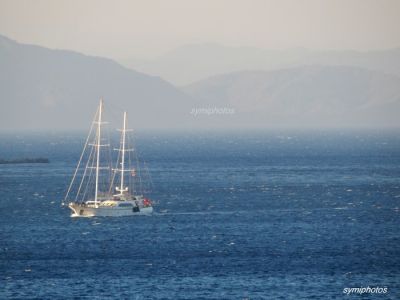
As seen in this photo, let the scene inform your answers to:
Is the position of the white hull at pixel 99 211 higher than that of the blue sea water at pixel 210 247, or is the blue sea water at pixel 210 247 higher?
the white hull at pixel 99 211

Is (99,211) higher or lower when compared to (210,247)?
higher

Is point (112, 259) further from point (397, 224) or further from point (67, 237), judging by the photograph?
point (397, 224)

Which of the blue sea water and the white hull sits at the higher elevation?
the white hull

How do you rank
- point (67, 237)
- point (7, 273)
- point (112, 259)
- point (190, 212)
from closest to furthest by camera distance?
point (7, 273)
point (112, 259)
point (67, 237)
point (190, 212)

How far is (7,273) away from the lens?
83.4 metres

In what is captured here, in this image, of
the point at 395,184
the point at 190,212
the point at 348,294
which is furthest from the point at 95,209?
the point at 395,184

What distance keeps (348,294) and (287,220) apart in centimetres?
4227

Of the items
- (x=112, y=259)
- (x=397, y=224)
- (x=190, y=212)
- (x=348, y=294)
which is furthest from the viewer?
(x=190, y=212)

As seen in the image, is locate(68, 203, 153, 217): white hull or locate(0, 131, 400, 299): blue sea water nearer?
locate(0, 131, 400, 299): blue sea water

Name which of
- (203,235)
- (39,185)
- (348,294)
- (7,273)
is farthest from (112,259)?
(39,185)

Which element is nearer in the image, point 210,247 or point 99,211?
point 210,247

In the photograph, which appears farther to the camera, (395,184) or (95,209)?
(395,184)

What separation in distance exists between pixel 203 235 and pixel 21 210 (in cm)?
3417

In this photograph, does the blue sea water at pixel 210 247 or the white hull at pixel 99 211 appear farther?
the white hull at pixel 99 211
